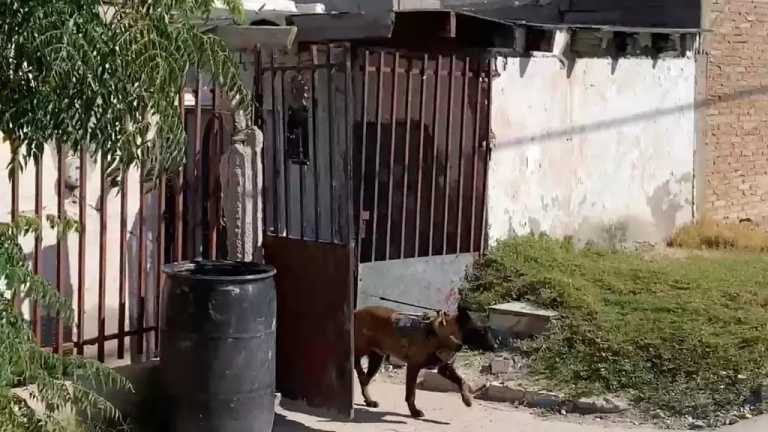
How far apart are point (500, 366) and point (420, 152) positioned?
7.46ft

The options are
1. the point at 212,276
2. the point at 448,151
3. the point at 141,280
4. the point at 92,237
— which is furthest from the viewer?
the point at 448,151

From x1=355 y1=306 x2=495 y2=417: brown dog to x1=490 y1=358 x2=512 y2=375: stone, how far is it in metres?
0.89

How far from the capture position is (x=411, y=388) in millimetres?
6992

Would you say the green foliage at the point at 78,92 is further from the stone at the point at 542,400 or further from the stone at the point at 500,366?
the stone at the point at 500,366

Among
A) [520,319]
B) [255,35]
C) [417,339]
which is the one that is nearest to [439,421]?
[417,339]

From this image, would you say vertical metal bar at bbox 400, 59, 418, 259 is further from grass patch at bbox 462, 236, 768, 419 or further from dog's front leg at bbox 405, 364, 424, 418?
dog's front leg at bbox 405, 364, 424, 418

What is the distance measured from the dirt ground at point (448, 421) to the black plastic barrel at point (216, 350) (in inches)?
29.5

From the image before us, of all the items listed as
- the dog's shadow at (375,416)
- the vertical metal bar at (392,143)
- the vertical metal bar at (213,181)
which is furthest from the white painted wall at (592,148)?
the vertical metal bar at (213,181)

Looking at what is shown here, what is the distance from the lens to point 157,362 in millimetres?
6469

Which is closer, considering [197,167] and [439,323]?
[439,323]

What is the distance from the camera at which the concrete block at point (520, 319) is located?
8.52 metres

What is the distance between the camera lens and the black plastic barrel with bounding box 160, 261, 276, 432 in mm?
5961

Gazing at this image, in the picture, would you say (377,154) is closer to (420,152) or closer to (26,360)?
(420,152)

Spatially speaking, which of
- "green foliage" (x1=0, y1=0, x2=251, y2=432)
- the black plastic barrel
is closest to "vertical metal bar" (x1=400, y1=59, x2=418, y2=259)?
the black plastic barrel
